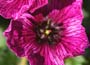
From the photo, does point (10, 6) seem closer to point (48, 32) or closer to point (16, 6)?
point (16, 6)

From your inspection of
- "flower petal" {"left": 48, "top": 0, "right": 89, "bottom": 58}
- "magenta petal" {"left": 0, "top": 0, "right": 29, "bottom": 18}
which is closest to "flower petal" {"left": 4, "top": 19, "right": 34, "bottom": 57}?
"magenta petal" {"left": 0, "top": 0, "right": 29, "bottom": 18}

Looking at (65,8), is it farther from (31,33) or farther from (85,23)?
(85,23)

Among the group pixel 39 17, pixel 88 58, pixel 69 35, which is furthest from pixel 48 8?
pixel 88 58

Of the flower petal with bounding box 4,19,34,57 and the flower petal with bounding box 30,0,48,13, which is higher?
the flower petal with bounding box 30,0,48,13

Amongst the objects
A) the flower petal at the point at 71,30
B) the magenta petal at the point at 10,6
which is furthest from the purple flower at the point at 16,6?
the flower petal at the point at 71,30

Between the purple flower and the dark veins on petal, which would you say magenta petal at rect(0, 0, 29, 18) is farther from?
the dark veins on petal

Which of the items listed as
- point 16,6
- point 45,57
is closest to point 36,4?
point 16,6
